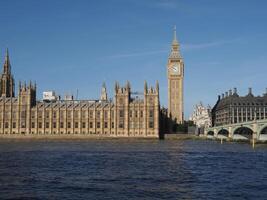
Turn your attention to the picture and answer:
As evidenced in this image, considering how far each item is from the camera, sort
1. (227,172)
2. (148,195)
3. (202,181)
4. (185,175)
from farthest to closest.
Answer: (227,172) < (185,175) < (202,181) < (148,195)

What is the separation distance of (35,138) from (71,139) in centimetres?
1251

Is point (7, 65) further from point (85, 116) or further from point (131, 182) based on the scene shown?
point (131, 182)

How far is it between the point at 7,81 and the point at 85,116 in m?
44.2

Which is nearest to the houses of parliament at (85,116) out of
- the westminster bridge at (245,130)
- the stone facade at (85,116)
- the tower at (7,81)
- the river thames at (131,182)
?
the stone facade at (85,116)

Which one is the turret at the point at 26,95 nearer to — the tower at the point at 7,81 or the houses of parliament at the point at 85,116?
the houses of parliament at the point at 85,116

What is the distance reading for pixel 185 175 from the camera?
4047 cm

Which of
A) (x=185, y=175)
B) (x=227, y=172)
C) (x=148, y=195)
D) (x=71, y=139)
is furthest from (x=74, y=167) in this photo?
(x=71, y=139)

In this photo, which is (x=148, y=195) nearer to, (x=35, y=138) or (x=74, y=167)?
(x=74, y=167)

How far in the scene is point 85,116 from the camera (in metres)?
159

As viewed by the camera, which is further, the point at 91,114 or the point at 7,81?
the point at 7,81

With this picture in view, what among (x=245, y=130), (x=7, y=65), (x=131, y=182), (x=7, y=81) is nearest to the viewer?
(x=131, y=182)

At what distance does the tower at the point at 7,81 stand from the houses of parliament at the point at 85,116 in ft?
61.5

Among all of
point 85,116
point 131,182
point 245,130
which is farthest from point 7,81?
point 131,182

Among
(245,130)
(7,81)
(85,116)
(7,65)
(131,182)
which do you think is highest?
(7,65)
